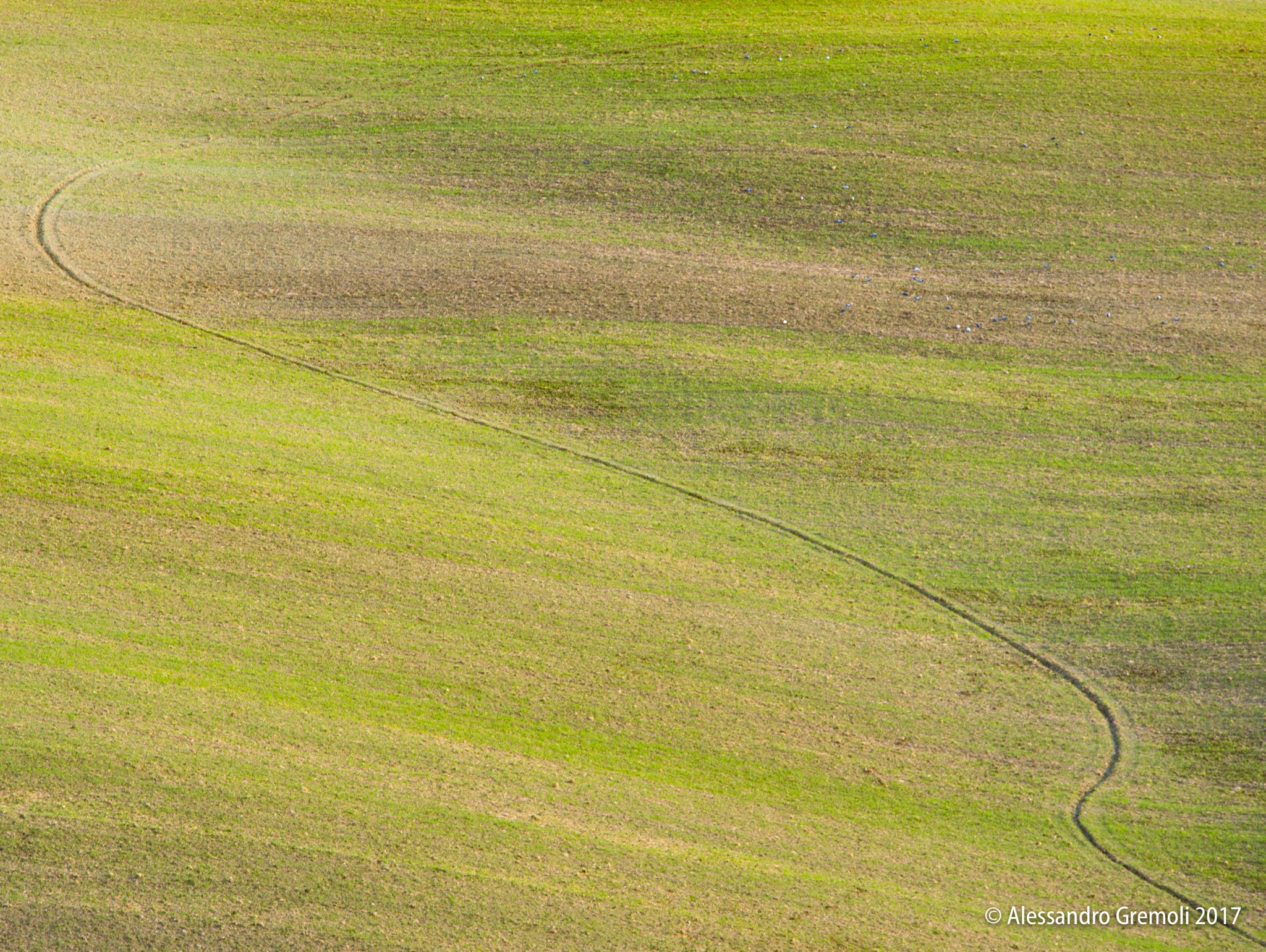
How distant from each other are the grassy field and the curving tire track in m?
0.27

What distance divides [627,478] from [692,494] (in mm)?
1314

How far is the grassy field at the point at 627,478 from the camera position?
50.2ft

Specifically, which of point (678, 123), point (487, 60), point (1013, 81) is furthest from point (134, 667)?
point (1013, 81)

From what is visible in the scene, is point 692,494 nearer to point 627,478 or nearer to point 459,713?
point 627,478

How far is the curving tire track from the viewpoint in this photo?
56.7ft

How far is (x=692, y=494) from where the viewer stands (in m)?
24.0

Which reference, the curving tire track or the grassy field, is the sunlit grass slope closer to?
the grassy field

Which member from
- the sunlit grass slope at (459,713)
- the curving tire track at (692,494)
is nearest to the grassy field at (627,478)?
the sunlit grass slope at (459,713)

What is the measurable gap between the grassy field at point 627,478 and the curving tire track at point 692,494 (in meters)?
0.27

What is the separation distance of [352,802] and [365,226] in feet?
66.6

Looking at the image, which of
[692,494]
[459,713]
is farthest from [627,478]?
[459,713]

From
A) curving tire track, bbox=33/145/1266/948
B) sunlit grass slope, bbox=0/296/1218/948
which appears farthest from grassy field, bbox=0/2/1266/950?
curving tire track, bbox=33/145/1266/948

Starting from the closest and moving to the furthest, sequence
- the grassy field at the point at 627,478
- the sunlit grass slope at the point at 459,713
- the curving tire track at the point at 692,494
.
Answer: the sunlit grass slope at the point at 459,713 < the grassy field at the point at 627,478 < the curving tire track at the point at 692,494

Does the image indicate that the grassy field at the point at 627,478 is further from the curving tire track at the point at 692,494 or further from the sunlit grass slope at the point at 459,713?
the curving tire track at the point at 692,494
